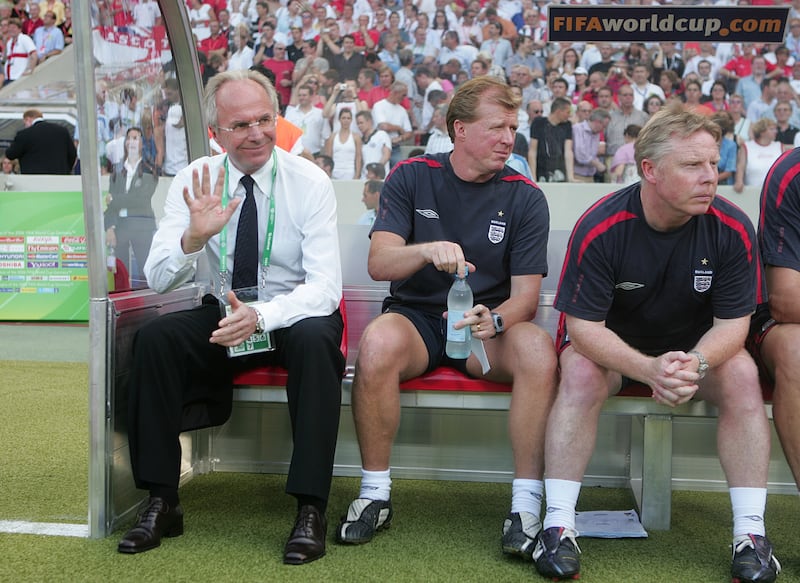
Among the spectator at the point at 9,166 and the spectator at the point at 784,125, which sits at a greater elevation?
the spectator at the point at 784,125

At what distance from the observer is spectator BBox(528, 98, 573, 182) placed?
23.6 feet

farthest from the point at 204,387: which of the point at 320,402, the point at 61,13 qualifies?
the point at 61,13

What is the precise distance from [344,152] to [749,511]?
6172mm

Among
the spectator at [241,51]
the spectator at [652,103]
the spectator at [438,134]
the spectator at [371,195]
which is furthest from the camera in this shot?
the spectator at [241,51]

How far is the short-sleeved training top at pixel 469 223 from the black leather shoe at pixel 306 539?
0.77 metres

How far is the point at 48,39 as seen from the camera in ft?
38.0

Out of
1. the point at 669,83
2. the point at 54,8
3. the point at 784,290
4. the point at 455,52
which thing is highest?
the point at 54,8

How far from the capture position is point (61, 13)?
1173 cm

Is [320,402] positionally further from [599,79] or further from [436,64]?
[436,64]

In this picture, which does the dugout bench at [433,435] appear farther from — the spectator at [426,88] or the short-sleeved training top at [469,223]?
the spectator at [426,88]

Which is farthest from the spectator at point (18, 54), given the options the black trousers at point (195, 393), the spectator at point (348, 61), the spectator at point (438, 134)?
the black trousers at point (195, 393)

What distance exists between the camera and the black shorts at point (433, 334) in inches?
105

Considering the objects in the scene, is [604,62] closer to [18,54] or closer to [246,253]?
Result: [246,253]

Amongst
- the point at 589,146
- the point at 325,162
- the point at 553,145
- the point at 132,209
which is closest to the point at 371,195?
the point at 325,162
